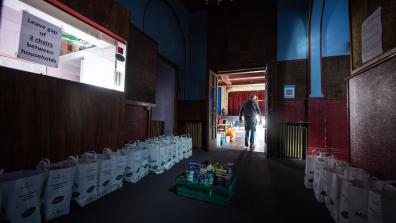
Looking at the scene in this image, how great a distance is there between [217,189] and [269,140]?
266 centimetres

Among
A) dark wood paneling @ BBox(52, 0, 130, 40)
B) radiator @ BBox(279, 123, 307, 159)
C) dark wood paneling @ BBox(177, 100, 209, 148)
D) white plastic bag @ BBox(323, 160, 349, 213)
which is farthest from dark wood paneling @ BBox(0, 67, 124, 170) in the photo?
radiator @ BBox(279, 123, 307, 159)

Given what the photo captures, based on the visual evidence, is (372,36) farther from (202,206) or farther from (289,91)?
(289,91)

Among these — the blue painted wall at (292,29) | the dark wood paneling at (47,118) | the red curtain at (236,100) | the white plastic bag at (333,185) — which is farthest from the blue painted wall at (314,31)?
the red curtain at (236,100)

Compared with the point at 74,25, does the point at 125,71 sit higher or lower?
lower

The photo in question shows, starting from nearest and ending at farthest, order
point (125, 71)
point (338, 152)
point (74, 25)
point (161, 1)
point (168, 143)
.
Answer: point (74, 25) → point (125, 71) → point (168, 143) → point (338, 152) → point (161, 1)

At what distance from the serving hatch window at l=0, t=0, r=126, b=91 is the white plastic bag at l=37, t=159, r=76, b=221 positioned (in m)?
1.01

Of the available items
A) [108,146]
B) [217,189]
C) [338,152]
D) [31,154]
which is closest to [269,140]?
[338,152]

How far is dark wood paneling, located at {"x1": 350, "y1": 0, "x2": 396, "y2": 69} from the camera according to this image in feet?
4.50

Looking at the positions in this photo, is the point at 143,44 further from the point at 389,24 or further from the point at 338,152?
the point at 338,152

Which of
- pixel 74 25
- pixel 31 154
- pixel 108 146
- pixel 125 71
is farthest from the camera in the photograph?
pixel 125 71

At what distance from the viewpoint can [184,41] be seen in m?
4.86

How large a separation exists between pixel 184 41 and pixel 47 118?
3.96 meters

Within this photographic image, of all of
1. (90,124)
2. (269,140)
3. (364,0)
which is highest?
(364,0)

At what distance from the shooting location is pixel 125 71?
265cm
